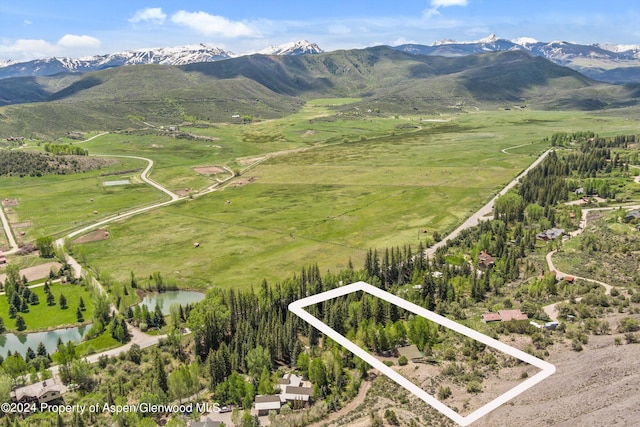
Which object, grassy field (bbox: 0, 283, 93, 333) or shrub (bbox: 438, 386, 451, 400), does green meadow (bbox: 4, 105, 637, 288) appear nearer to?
grassy field (bbox: 0, 283, 93, 333)

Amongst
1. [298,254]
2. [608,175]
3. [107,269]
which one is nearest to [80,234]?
[107,269]

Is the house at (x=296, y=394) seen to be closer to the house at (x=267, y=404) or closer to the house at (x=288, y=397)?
the house at (x=288, y=397)

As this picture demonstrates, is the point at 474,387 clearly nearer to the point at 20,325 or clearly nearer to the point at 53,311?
the point at 20,325

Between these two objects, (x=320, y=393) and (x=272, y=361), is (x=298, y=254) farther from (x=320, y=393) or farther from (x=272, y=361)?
(x=320, y=393)

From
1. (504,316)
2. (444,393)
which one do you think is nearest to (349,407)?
(444,393)

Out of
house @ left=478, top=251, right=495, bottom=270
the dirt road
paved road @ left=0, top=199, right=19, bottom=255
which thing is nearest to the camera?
the dirt road

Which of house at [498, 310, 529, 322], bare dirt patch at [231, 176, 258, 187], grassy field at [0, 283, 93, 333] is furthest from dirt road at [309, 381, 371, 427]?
bare dirt patch at [231, 176, 258, 187]
